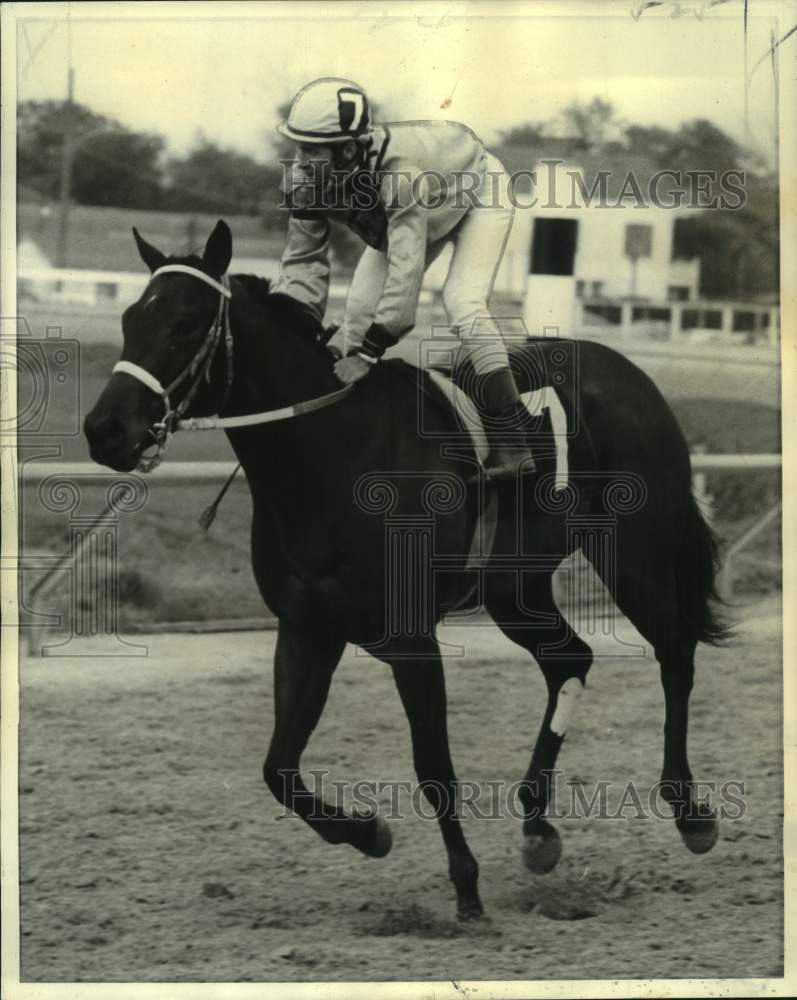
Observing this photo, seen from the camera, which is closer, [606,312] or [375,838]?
[375,838]

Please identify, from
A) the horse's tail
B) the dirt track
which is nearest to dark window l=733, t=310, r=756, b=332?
the horse's tail

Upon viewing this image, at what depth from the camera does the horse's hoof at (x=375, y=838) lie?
155 inches

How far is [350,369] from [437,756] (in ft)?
3.61

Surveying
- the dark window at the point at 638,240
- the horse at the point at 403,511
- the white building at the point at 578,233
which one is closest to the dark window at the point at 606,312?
the white building at the point at 578,233

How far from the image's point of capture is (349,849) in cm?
424

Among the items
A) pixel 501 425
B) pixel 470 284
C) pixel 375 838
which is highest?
pixel 470 284

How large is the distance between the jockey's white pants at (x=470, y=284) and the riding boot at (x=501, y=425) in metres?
0.04

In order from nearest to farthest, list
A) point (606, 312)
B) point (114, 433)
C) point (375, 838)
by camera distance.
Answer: point (114, 433) → point (375, 838) → point (606, 312)

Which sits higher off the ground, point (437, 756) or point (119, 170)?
point (119, 170)

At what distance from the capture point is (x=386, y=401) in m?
3.85

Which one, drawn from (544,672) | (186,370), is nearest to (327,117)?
(186,370)

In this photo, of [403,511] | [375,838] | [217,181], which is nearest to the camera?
[403,511]

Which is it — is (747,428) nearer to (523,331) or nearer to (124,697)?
(523,331)

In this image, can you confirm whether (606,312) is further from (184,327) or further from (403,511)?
(184,327)
